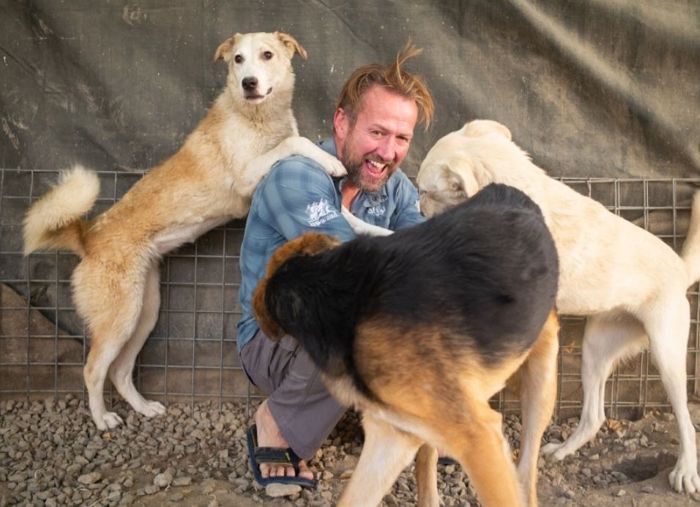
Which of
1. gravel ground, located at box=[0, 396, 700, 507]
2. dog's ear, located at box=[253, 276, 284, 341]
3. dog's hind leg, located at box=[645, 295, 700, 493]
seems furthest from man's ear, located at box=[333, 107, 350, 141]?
dog's hind leg, located at box=[645, 295, 700, 493]

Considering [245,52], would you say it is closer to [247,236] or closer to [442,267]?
[247,236]

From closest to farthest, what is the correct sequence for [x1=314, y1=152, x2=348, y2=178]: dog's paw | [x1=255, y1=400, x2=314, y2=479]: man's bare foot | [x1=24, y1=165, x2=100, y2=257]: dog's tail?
[x1=255, y1=400, x2=314, y2=479]: man's bare foot < [x1=314, y1=152, x2=348, y2=178]: dog's paw < [x1=24, y1=165, x2=100, y2=257]: dog's tail

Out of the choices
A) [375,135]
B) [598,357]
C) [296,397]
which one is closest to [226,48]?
[375,135]

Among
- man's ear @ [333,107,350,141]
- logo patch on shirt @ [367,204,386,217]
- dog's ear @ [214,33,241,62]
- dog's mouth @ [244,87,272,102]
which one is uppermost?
dog's ear @ [214,33,241,62]

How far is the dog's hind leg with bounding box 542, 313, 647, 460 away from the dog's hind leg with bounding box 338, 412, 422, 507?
4.71 ft

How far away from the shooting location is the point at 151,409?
344cm

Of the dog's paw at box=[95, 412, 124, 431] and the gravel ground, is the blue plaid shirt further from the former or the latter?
the dog's paw at box=[95, 412, 124, 431]

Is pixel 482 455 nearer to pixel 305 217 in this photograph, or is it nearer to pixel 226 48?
pixel 305 217

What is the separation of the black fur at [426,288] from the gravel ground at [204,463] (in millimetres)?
1052

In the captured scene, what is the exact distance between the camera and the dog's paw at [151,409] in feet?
11.2

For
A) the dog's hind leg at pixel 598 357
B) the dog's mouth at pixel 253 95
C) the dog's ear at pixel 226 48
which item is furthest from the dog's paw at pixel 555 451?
the dog's ear at pixel 226 48

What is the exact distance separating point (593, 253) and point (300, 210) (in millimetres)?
1311

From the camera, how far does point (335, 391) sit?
6.12 ft

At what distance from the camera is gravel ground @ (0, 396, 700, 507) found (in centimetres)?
260
